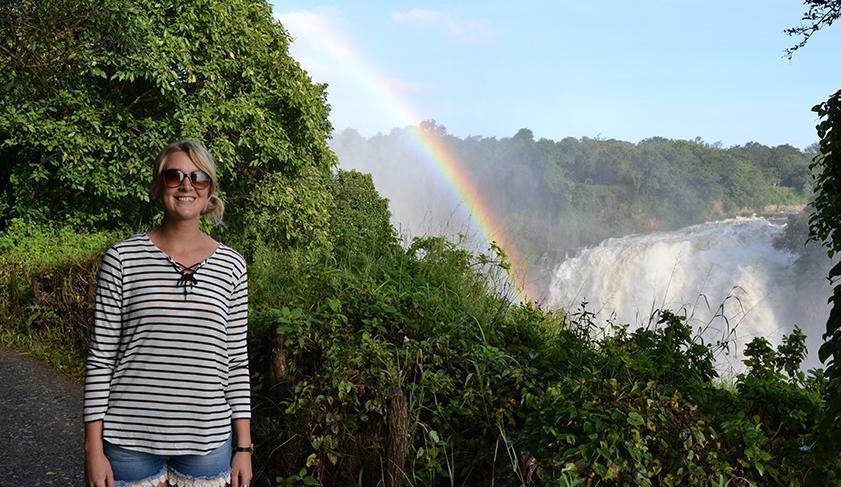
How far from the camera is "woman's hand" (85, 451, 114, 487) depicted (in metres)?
2.21

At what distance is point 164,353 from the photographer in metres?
2.27

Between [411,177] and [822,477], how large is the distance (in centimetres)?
8262

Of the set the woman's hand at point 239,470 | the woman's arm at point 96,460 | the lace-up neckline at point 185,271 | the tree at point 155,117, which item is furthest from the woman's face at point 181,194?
the tree at point 155,117

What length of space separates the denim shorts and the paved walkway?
10.1 feet

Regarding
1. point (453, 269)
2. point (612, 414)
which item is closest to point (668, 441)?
point (612, 414)

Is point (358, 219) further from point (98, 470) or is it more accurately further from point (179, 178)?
point (98, 470)

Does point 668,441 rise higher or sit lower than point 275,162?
lower

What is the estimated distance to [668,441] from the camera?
314 cm

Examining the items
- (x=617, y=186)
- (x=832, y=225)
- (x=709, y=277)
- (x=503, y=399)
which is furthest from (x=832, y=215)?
(x=617, y=186)

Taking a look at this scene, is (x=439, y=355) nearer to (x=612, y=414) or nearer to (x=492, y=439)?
(x=492, y=439)

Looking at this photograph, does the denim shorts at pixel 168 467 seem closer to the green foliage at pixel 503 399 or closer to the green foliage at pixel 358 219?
the green foliage at pixel 503 399

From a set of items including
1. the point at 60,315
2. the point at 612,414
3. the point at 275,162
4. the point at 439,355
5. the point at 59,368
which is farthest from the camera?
the point at 275,162

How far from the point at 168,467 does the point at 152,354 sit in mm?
391

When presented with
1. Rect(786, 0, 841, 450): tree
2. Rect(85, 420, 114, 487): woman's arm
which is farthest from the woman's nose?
Rect(786, 0, 841, 450): tree
